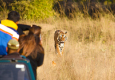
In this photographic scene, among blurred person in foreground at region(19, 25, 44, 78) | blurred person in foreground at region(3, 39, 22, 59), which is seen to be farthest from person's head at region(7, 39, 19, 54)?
blurred person in foreground at region(19, 25, 44, 78)

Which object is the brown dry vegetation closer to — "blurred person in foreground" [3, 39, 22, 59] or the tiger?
the tiger

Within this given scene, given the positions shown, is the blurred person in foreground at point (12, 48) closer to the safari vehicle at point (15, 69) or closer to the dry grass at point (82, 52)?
the safari vehicle at point (15, 69)

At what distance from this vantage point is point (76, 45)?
7254 mm

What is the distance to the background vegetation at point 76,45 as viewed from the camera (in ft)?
16.2

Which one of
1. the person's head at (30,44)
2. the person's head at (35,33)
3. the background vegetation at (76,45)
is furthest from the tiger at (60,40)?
the person's head at (30,44)

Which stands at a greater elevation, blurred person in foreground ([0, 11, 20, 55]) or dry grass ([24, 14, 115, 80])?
blurred person in foreground ([0, 11, 20, 55])

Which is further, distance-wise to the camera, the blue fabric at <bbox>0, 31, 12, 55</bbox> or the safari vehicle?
the blue fabric at <bbox>0, 31, 12, 55</bbox>

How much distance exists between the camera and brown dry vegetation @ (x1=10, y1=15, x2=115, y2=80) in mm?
4906

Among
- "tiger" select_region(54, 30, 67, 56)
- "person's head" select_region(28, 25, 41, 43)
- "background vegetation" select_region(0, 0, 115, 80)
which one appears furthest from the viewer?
"tiger" select_region(54, 30, 67, 56)

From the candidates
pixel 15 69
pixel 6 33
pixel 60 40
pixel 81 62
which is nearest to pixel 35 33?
pixel 6 33

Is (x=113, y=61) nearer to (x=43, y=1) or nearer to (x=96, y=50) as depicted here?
(x=96, y=50)

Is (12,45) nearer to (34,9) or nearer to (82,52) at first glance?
(82,52)

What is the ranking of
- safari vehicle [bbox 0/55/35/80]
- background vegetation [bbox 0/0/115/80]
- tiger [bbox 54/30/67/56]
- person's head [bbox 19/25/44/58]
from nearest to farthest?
safari vehicle [bbox 0/55/35/80] → person's head [bbox 19/25/44/58] → background vegetation [bbox 0/0/115/80] → tiger [bbox 54/30/67/56]

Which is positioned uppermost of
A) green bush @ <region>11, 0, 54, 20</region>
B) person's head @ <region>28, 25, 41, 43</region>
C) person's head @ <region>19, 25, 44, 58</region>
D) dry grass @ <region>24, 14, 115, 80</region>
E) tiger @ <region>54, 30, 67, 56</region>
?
green bush @ <region>11, 0, 54, 20</region>
